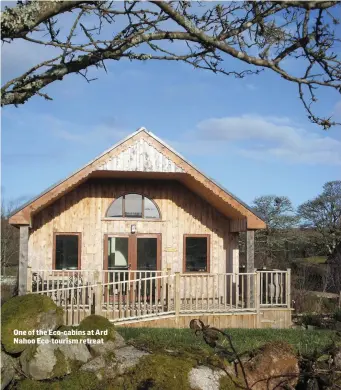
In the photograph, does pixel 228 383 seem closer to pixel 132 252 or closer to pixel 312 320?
pixel 312 320

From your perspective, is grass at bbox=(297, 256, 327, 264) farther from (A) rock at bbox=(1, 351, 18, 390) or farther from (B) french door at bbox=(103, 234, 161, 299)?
(A) rock at bbox=(1, 351, 18, 390)

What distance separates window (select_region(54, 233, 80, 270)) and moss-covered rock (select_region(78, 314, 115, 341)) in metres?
8.86

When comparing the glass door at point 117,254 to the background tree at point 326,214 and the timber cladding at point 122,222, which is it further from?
the background tree at point 326,214

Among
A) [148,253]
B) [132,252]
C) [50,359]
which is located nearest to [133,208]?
[132,252]

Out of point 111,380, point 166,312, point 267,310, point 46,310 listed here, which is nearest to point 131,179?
point 166,312

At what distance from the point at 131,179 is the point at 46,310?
383 inches

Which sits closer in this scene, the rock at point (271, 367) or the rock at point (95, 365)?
the rock at point (271, 367)

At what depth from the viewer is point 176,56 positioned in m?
4.82

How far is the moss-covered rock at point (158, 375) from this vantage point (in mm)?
5789

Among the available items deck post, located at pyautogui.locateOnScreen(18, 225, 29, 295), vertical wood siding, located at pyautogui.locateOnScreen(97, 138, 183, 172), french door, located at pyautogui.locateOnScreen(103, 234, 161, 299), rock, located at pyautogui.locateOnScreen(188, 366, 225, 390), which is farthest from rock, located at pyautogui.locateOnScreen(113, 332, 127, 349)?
french door, located at pyautogui.locateOnScreen(103, 234, 161, 299)

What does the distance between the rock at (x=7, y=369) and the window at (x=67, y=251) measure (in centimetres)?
974

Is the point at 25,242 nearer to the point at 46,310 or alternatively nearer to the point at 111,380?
the point at 46,310

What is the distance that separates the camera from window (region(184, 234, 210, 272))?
17.2 metres

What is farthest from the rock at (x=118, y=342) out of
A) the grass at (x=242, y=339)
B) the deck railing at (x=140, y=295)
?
the deck railing at (x=140, y=295)
